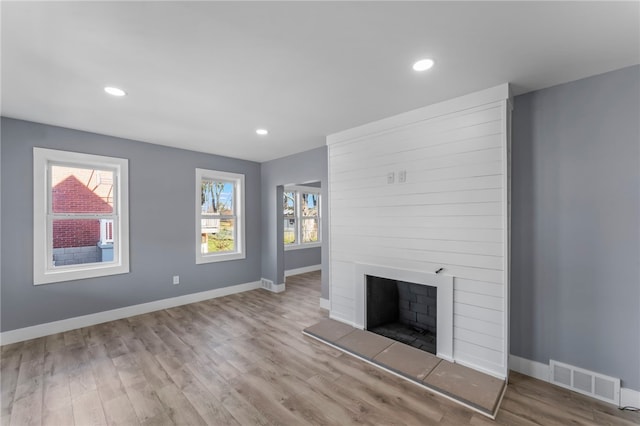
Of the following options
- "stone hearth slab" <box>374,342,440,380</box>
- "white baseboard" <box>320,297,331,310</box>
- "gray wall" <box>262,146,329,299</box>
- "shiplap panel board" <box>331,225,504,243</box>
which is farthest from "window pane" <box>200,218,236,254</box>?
"stone hearth slab" <box>374,342,440,380</box>

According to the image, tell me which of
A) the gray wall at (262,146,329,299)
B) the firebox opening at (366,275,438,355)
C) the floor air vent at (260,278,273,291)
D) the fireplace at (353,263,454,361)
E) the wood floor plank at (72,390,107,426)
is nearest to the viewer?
the wood floor plank at (72,390,107,426)

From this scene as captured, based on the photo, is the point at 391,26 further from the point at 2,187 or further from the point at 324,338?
the point at 2,187

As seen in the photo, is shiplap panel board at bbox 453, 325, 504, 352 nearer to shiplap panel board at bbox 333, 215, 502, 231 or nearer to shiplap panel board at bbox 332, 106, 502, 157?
shiplap panel board at bbox 333, 215, 502, 231

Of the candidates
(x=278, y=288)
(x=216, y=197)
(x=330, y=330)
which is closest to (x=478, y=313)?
(x=330, y=330)

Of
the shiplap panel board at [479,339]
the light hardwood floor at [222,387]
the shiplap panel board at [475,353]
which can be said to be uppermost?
the shiplap panel board at [479,339]

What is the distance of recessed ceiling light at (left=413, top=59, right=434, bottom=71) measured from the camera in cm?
194

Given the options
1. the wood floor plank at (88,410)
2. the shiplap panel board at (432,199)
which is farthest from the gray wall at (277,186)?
the wood floor plank at (88,410)

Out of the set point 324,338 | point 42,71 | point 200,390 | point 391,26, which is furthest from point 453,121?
point 42,71

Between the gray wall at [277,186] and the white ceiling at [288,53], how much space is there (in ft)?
4.98

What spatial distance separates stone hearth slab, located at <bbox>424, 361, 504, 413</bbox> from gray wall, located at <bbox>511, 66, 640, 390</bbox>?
0.52 meters

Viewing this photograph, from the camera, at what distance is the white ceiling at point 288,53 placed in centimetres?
146

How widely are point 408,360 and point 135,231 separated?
401 cm

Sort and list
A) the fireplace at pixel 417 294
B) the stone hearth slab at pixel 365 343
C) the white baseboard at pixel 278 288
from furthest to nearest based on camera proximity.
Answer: the white baseboard at pixel 278 288
the stone hearth slab at pixel 365 343
the fireplace at pixel 417 294

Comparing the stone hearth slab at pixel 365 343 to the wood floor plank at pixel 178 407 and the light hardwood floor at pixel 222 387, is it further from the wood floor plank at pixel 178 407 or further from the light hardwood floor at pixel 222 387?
the wood floor plank at pixel 178 407
